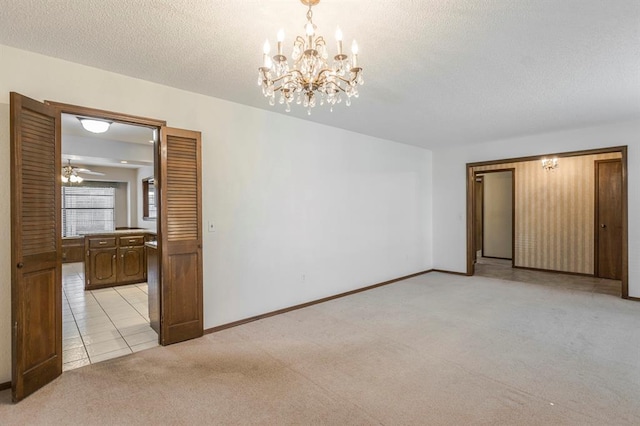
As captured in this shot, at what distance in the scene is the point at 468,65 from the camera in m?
2.75

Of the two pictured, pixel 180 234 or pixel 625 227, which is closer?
pixel 180 234

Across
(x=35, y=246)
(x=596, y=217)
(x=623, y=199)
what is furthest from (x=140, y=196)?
(x=596, y=217)

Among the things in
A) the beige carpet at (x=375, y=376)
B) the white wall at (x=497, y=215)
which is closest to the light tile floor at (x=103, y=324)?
the beige carpet at (x=375, y=376)

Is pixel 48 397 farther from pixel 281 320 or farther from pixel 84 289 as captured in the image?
pixel 84 289

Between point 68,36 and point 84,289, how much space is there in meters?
4.54

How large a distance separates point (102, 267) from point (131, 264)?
17.2 inches

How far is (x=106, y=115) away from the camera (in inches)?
112

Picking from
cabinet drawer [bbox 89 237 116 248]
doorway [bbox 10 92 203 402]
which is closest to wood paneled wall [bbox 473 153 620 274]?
doorway [bbox 10 92 203 402]

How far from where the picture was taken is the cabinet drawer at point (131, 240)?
5656 millimetres

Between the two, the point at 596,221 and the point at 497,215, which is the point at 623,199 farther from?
the point at 497,215

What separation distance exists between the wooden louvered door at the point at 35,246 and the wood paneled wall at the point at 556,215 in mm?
6731

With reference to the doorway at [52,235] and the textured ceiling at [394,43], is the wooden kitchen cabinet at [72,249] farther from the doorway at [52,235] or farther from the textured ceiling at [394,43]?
the textured ceiling at [394,43]

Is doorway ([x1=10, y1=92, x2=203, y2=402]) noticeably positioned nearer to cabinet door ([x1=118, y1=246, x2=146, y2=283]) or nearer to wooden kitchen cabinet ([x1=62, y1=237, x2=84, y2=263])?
cabinet door ([x1=118, y1=246, x2=146, y2=283])

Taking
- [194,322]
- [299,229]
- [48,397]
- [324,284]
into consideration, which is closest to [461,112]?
[299,229]
